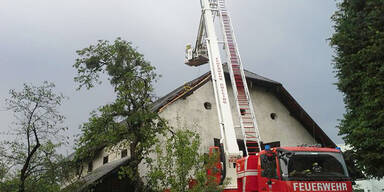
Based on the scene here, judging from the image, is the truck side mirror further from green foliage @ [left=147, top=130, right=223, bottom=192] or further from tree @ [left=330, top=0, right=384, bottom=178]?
tree @ [left=330, top=0, right=384, bottom=178]

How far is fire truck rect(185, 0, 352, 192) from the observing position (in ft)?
30.3

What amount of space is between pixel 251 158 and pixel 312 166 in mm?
2223

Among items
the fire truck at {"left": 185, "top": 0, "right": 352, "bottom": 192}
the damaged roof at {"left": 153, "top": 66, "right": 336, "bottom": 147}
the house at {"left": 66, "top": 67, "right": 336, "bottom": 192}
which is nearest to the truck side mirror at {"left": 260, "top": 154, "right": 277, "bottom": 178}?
the fire truck at {"left": 185, "top": 0, "right": 352, "bottom": 192}

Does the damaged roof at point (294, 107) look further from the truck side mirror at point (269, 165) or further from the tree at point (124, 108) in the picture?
the truck side mirror at point (269, 165)

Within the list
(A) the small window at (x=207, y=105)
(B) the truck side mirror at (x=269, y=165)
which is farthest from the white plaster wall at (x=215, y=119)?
(B) the truck side mirror at (x=269, y=165)

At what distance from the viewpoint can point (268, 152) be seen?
382 inches

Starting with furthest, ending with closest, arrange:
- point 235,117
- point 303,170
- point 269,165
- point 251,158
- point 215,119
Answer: point 215,119 < point 235,117 < point 251,158 < point 269,165 < point 303,170

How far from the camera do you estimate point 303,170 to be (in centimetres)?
938

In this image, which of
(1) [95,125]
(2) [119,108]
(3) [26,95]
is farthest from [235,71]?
(3) [26,95]

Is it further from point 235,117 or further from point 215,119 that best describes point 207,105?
point 235,117

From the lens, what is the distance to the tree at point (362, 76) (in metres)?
13.0

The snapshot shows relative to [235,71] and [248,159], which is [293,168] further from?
[235,71]

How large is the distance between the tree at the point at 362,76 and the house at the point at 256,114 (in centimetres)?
613

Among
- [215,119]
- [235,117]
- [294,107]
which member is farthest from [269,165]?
[294,107]
